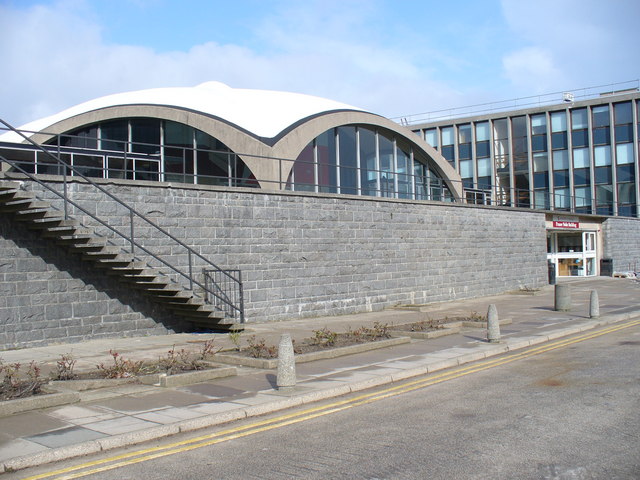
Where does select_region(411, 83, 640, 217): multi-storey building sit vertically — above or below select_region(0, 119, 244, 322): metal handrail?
above

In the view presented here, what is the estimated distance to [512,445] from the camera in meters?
6.45

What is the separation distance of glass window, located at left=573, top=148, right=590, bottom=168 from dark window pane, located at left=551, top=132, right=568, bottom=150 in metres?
1.00

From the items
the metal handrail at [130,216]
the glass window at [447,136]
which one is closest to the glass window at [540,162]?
the glass window at [447,136]

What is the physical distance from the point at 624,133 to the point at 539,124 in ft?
Answer: 22.0

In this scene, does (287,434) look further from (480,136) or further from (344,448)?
(480,136)

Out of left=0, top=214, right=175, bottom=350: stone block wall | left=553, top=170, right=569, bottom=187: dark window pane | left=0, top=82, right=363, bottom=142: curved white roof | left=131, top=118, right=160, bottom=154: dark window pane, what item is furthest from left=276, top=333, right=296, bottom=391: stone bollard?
left=553, top=170, right=569, bottom=187: dark window pane

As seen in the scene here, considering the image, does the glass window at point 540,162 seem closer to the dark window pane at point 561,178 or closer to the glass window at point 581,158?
the dark window pane at point 561,178

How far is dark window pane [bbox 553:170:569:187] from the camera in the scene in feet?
176

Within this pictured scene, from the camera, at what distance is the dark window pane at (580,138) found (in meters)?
52.5

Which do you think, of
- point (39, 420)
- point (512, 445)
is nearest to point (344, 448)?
point (512, 445)

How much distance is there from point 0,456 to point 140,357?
624 centimetres

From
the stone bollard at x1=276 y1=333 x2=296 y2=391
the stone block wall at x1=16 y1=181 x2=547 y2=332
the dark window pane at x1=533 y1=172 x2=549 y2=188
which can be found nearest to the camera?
the stone bollard at x1=276 y1=333 x2=296 y2=391

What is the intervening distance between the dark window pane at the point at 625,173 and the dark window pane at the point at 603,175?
2.31ft

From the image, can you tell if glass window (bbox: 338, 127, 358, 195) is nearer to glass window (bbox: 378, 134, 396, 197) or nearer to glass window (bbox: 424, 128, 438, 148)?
glass window (bbox: 378, 134, 396, 197)
